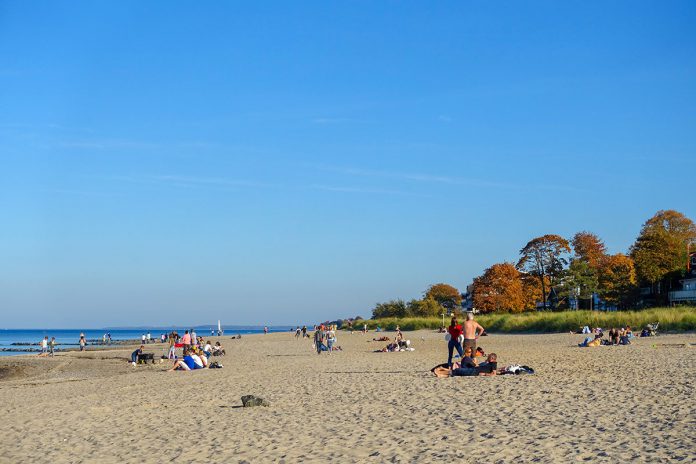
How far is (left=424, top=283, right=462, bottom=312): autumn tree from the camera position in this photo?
109512mm

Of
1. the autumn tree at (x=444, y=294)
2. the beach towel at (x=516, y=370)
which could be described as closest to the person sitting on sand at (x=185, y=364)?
the beach towel at (x=516, y=370)

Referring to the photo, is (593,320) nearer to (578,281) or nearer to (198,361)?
(578,281)

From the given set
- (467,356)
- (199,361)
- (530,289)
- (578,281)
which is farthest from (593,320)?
(530,289)

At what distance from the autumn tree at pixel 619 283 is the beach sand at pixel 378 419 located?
54625 mm

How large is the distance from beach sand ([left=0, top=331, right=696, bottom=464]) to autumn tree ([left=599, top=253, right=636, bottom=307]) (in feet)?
179

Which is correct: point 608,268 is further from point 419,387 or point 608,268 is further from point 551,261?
point 419,387

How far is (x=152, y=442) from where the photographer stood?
427 inches

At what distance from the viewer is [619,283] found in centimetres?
7088

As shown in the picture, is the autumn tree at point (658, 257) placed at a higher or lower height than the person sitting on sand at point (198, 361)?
higher

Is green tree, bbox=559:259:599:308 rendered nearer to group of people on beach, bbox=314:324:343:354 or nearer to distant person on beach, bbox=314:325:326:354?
group of people on beach, bbox=314:324:343:354

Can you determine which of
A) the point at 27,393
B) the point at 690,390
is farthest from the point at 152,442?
the point at 27,393

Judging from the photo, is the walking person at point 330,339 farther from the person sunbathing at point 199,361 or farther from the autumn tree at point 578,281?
the autumn tree at point 578,281

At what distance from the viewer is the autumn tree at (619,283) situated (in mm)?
71125

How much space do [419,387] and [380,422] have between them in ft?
15.1
